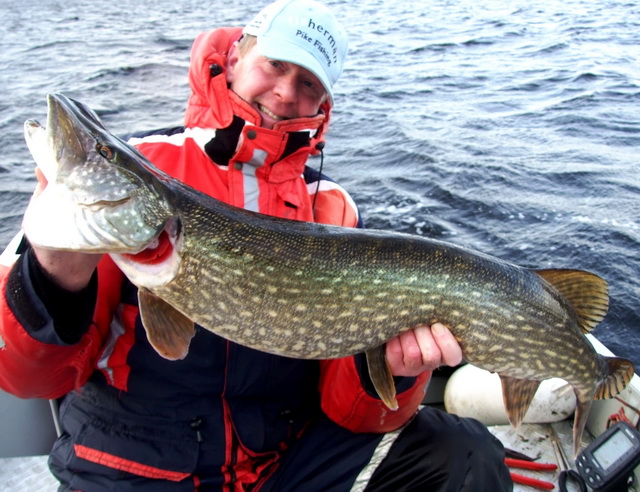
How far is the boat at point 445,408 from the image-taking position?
2.53m

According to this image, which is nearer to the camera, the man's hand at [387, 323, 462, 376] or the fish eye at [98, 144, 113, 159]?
the fish eye at [98, 144, 113, 159]

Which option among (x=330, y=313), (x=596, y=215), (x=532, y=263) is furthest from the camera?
(x=596, y=215)

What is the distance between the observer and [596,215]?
5488 mm

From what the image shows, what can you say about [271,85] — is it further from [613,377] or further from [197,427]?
[613,377]

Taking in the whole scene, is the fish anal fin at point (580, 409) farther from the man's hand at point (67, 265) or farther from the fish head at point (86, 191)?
the man's hand at point (67, 265)

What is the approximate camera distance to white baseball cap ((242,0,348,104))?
2.28 meters

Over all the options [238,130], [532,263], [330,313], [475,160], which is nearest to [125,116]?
[475,160]

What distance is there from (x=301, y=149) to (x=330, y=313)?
2.48 feet

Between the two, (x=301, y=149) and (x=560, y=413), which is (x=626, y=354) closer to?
(x=560, y=413)

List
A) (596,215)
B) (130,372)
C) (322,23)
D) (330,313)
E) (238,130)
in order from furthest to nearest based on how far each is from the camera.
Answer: (596,215) < (322,23) < (238,130) < (130,372) < (330,313)

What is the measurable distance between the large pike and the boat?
2.91ft

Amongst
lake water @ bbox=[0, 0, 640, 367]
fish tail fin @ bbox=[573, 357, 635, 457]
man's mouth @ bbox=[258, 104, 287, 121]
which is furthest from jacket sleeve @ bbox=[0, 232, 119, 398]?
lake water @ bbox=[0, 0, 640, 367]

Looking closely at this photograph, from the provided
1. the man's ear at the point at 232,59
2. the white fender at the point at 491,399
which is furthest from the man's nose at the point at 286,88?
the white fender at the point at 491,399

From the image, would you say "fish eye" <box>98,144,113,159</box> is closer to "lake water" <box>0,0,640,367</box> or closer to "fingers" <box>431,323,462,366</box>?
"fingers" <box>431,323,462,366</box>
